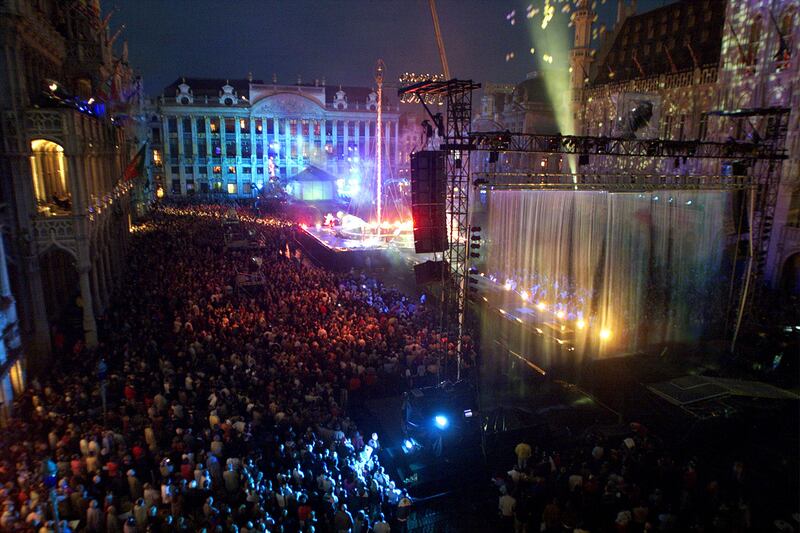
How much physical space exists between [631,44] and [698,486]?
115ft

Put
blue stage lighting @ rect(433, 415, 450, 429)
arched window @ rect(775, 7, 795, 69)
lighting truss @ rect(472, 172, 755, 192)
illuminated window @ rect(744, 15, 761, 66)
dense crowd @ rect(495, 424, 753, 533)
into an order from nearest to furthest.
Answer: dense crowd @ rect(495, 424, 753, 533) → blue stage lighting @ rect(433, 415, 450, 429) → lighting truss @ rect(472, 172, 755, 192) → arched window @ rect(775, 7, 795, 69) → illuminated window @ rect(744, 15, 761, 66)

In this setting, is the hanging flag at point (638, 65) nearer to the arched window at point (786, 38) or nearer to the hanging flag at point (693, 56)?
the hanging flag at point (693, 56)

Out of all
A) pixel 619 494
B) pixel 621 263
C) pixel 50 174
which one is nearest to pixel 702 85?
pixel 621 263

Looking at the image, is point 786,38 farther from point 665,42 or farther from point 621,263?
point 621,263

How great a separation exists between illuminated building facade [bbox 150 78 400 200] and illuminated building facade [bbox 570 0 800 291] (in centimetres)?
3559

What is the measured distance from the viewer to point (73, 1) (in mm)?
18594

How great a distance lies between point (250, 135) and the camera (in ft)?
221

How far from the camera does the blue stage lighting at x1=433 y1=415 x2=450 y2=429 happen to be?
11242 mm

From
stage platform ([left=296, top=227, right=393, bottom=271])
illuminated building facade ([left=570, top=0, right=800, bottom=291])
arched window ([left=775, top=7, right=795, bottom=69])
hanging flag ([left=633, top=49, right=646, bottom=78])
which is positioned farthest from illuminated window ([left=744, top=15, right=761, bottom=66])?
stage platform ([left=296, top=227, right=393, bottom=271])

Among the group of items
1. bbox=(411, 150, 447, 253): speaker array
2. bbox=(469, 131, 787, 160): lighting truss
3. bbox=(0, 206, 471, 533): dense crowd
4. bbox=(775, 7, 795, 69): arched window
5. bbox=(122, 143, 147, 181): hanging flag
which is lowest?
bbox=(0, 206, 471, 533): dense crowd

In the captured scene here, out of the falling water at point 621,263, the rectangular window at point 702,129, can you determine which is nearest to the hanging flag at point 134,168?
the falling water at point 621,263

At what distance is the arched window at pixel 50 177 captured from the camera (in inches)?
669

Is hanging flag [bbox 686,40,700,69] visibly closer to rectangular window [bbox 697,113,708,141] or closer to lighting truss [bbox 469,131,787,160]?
rectangular window [bbox 697,113,708,141]

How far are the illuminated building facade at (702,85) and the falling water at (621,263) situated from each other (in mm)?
2438
